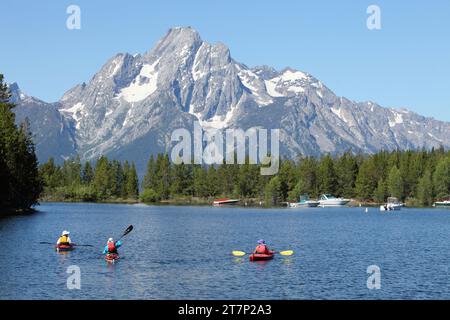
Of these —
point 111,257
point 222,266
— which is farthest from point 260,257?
point 111,257

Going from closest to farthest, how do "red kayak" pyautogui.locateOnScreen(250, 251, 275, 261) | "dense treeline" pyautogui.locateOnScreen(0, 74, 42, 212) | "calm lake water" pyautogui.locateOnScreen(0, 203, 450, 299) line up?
"calm lake water" pyautogui.locateOnScreen(0, 203, 450, 299) → "red kayak" pyautogui.locateOnScreen(250, 251, 275, 261) → "dense treeline" pyautogui.locateOnScreen(0, 74, 42, 212)

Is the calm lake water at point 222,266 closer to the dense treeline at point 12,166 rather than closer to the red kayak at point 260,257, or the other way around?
the red kayak at point 260,257

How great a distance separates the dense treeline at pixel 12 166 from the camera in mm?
130625

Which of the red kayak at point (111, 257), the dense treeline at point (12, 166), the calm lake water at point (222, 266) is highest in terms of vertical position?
the dense treeline at point (12, 166)

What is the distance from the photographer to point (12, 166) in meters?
139

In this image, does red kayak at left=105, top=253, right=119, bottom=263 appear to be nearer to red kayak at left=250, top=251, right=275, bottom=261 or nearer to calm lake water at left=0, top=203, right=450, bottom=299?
calm lake water at left=0, top=203, right=450, bottom=299

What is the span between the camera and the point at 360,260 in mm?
78125

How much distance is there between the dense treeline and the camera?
130625 millimetres

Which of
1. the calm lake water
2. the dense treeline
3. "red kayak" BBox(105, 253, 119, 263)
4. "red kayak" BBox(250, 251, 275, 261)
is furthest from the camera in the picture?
the dense treeline

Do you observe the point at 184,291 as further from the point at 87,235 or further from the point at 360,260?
the point at 87,235

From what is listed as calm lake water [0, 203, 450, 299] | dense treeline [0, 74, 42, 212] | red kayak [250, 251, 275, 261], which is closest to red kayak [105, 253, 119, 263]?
calm lake water [0, 203, 450, 299]

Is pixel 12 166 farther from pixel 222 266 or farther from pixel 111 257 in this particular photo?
pixel 222 266

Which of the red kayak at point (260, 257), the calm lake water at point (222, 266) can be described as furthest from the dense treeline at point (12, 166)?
the red kayak at point (260, 257)

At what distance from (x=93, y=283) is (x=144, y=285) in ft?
14.7
